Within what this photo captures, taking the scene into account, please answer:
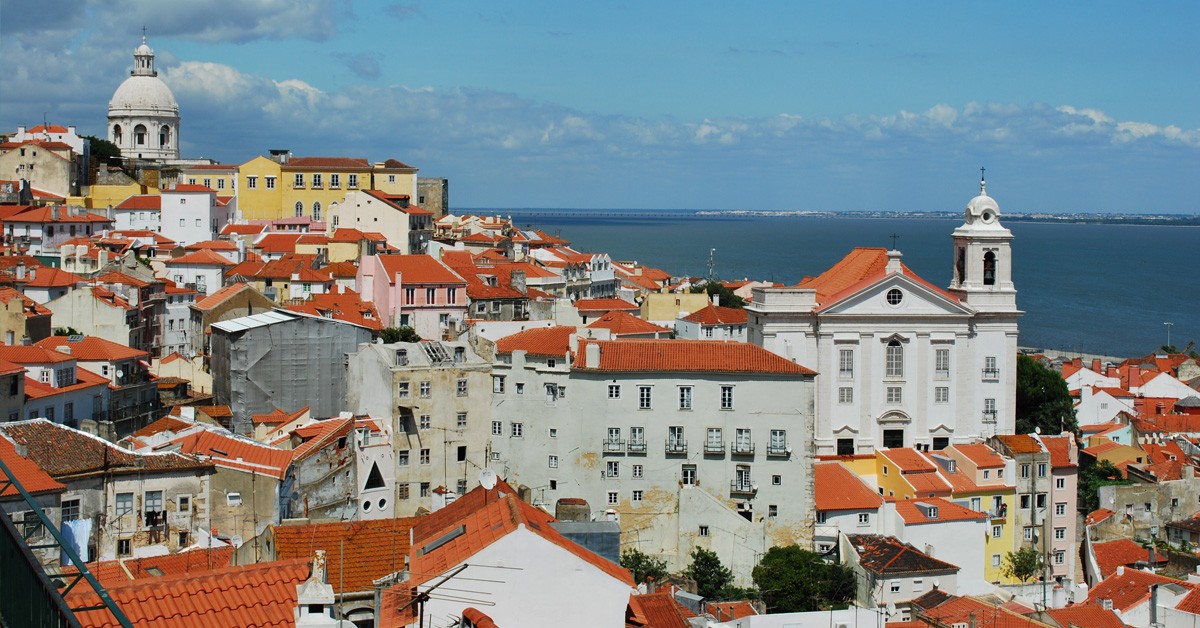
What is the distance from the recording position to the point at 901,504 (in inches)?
1308

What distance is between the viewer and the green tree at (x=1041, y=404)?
45.5 m

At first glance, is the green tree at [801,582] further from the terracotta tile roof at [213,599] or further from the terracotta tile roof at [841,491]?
the terracotta tile roof at [213,599]

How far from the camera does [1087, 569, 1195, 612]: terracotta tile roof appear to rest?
2795 centimetres

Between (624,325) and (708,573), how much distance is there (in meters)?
21.1

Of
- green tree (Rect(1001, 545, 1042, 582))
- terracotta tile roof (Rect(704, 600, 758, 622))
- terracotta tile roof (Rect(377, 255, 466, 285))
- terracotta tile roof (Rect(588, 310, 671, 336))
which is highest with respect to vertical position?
terracotta tile roof (Rect(377, 255, 466, 285))

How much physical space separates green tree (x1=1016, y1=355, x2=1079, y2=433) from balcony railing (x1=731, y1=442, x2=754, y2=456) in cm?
1679

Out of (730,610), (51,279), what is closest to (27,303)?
(51,279)

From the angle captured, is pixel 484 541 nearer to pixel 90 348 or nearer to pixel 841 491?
pixel 841 491

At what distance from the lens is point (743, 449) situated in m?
31.8

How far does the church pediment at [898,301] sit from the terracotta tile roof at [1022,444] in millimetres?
5260

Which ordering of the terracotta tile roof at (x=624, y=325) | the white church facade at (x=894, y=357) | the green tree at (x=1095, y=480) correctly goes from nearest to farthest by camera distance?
the green tree at (x=1095, y=480) → the white church facade at (x=894, y=357) → the terracotta tile roof at (x=624, y=325)

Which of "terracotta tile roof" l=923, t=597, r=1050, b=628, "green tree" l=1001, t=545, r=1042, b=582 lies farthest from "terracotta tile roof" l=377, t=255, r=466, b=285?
"terracotta tile roof" l=923, t=597, r=1050, b=628

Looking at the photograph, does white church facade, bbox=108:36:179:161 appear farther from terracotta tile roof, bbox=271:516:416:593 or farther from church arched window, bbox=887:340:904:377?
terracotta tile roof, bbox=271:516:416:593

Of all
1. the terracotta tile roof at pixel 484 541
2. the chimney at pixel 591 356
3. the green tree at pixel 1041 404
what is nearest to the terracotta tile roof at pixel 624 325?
the green tree at pixel 1041 404
